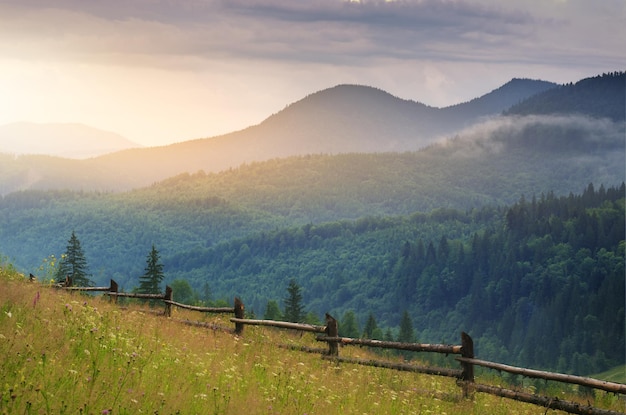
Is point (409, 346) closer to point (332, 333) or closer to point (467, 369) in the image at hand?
point (467, 369)

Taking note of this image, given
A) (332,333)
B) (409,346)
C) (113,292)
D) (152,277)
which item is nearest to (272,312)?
(152,277)

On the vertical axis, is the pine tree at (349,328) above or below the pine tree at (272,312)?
below

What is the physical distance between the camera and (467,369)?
13969 mm

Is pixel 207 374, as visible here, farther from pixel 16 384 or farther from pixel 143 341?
pixel 16 384

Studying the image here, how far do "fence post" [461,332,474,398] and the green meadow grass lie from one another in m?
0.19

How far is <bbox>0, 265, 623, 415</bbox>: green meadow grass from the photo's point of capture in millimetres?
8109

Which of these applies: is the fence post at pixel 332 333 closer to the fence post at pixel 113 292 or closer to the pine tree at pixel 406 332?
the fence post at pixel 113 292

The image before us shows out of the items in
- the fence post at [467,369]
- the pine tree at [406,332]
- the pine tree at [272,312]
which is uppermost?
the fence post at [467,369]

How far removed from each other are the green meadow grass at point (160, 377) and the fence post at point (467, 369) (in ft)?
0.62

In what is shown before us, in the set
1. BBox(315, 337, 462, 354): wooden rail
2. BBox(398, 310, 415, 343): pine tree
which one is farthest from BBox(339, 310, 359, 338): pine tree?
BBox(315, 337, 462, 354): wooden rail

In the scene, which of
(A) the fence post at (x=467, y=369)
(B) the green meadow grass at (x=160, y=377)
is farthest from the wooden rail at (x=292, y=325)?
(A) the fence post at (x=467, y=369)

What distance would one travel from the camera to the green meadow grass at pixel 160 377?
8109 mm

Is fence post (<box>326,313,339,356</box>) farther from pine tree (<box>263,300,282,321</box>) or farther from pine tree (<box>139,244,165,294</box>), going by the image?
pine tree (<box>263,300,282,321</box>)

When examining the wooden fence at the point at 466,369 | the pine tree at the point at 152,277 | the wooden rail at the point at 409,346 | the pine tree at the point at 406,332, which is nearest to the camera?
the wooden fence at the point at 466,369
